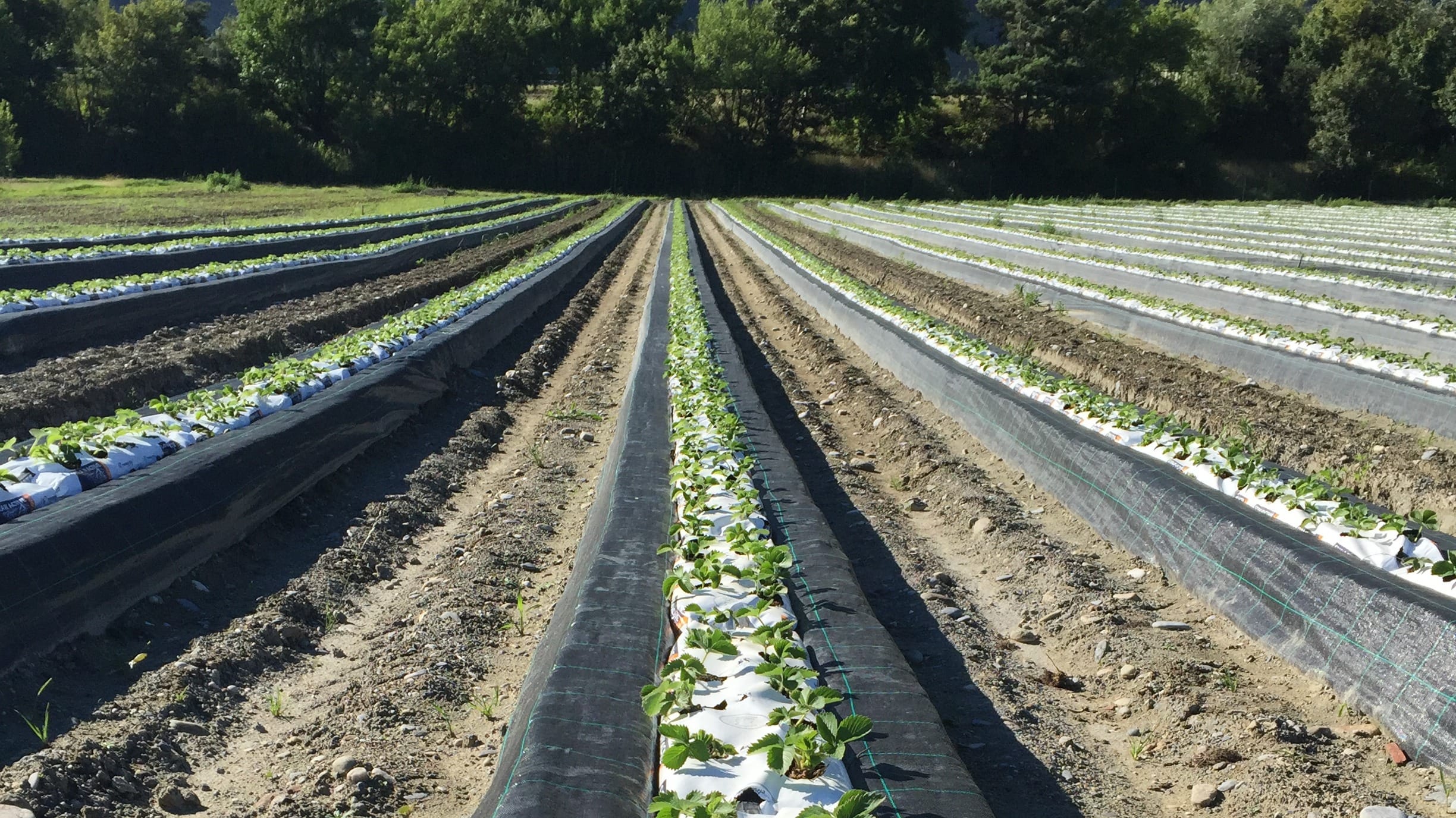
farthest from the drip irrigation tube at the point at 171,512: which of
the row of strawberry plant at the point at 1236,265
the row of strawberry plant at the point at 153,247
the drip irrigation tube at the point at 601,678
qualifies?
Result: the row of strawberry plant at the point at 1236,265

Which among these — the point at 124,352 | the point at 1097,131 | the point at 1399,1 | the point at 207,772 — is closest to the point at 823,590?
the point at 207,772

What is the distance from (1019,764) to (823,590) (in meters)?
1.13

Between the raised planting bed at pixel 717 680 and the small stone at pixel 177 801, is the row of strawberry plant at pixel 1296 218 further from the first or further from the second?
the small stone at pixel 177 801

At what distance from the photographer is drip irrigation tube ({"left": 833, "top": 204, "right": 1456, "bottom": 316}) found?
42.0 feet

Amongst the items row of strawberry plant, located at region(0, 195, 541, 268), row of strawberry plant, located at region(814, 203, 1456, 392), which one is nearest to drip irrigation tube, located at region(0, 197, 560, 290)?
row of strawberry plant, located at region(0, 195, 541, 268)

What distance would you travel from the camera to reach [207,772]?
160 inches

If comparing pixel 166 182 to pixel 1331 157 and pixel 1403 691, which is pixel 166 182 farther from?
pixel 1331 157

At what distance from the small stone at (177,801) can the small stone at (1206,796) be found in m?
3.71

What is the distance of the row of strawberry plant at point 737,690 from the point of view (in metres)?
3.14

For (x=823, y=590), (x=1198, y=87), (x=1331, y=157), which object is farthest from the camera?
(x=1198, y=87)

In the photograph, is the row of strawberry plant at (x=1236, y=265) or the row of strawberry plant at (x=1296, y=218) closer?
the row of strawberry plant at (x=1236, y=265)

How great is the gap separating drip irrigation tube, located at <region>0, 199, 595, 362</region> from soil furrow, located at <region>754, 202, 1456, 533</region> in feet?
30.6

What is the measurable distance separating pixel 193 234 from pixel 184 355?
34.2ft

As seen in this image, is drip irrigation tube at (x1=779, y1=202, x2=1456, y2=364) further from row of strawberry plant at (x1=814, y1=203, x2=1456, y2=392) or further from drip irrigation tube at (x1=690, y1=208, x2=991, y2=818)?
drip irrigation tube at (x1=690, y1=208, x2=991, y2=818)
